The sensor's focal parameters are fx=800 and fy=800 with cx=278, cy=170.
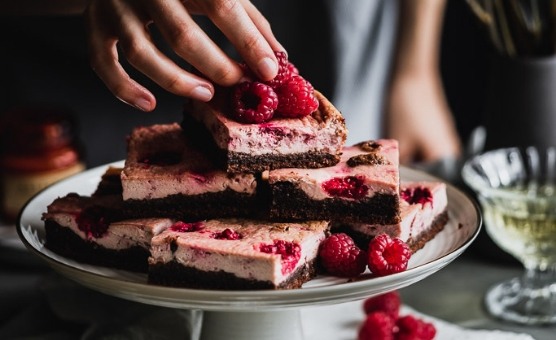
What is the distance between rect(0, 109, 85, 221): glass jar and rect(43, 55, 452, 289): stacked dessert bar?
87 centimetres

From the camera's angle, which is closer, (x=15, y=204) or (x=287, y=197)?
(x=287, y=197)

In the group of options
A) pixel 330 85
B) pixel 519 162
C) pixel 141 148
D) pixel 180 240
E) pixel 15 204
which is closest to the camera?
pixel 180 240

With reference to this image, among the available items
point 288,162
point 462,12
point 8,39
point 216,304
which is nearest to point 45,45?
point 8,39

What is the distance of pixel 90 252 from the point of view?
5.11 ft

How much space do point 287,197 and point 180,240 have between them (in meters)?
0.22

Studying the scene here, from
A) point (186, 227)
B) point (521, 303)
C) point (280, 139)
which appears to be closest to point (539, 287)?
point (521, 303)

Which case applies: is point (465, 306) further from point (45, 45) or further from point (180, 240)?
point (45, 45)

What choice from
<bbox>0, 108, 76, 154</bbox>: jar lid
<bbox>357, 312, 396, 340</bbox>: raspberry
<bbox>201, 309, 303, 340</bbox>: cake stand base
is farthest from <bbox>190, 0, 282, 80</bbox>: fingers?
<bbox>0, 108, 76, 154</bbox>: jar lid

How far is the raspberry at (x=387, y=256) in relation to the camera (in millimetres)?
1395

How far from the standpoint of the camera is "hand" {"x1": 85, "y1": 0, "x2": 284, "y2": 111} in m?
1.43

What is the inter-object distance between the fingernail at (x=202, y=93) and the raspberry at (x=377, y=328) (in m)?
0.65

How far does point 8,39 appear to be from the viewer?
286cm

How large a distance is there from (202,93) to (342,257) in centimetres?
39

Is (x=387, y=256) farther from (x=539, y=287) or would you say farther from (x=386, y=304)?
(x=539, y=287)
